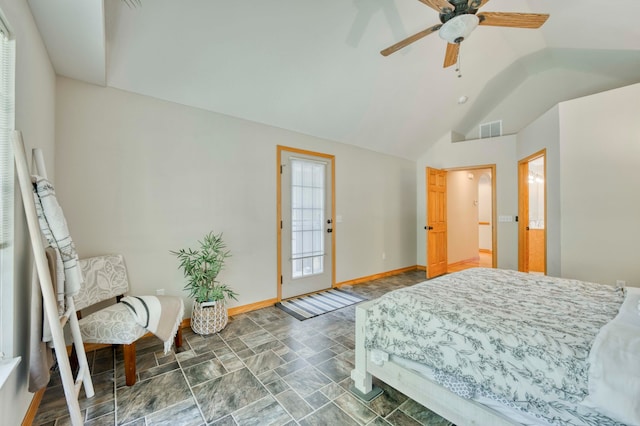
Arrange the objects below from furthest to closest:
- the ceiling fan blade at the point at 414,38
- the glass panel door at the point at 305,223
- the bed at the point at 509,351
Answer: the glass panel door at the point at 305,223
the ceiling fan blade at the point at 414,38
the bed at the point at 509,351

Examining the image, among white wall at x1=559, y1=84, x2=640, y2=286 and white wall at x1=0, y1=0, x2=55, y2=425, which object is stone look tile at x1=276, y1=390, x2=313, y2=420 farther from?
white wall at x1=559, y1=84, x2=640, y2=286

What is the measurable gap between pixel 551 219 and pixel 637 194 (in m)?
0.84

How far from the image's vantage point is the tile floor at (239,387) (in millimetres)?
1633

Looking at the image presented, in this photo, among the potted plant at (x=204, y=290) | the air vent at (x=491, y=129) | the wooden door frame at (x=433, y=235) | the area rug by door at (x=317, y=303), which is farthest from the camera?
the air vent at (x=491, y=129)

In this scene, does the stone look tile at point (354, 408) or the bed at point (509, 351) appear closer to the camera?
the bed at point (509, 351)

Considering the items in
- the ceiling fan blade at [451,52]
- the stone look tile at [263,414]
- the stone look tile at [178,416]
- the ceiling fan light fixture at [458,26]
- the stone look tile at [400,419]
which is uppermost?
the ceiling fan blade at [451,52]

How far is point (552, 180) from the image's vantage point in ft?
11.9

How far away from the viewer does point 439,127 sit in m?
5.13

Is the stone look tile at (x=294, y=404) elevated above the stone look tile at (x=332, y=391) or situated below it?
below

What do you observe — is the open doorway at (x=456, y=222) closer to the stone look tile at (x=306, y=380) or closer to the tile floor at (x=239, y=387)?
the tile floor at (x=239, y=387)

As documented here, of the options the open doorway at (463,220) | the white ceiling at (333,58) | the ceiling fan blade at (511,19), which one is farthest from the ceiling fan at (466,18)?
the open doorway at (463,220)

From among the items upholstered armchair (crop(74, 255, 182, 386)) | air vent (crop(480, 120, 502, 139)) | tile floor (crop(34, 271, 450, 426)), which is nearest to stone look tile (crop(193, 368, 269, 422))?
tile floor (crop(34, 271, 450, 426))

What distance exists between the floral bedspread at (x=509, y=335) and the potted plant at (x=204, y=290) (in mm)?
1742

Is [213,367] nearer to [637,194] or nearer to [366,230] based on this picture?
[366,230]
